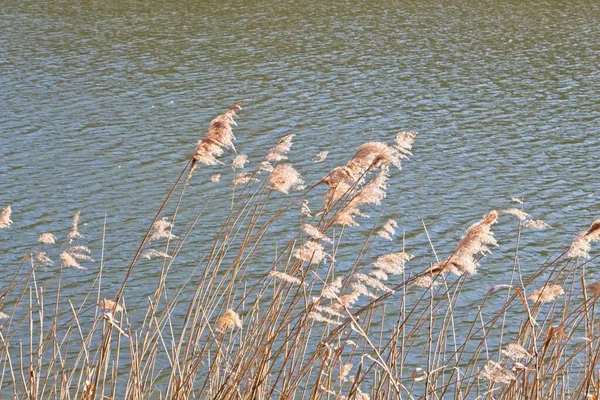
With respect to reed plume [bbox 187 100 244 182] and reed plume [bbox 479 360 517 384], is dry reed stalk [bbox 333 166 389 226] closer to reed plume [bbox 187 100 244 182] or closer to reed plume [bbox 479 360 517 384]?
reed plume [bbox 187 100 244 182]

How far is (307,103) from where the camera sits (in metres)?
11.6

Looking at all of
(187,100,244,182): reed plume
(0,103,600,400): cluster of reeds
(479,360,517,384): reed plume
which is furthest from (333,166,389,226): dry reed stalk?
(479,360,517,384): reed plume

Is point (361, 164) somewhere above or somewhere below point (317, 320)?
above

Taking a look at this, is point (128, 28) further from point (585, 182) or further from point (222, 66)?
point (585, 182)

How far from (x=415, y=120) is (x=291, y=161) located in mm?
2130

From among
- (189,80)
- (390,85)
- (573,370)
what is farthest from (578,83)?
(573,370)

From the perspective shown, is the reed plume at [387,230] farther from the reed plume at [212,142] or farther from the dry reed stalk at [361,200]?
the reed plume at [212,142]

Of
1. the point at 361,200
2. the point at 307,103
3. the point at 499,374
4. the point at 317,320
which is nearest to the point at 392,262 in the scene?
the point at 361,200

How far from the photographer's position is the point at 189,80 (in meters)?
12.7

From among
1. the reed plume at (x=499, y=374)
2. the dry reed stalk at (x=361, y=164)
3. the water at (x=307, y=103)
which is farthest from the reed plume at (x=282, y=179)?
the water at (x=307, y=103)

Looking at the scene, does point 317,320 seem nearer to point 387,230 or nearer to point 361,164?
point 387,230

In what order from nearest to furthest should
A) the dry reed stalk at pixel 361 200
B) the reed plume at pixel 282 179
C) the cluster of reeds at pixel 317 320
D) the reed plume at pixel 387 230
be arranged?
the cluster of reeds at pixel 317 320 < the dry reed stalk at pixel 361 200 < the reed plume at pixel 282 179 < the reed plume at pixel 387 230

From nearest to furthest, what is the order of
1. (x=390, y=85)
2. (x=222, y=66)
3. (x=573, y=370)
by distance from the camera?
(x=573, y=370) → (x=390, y=85) → (x=222, y=66)

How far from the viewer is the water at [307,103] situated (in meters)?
7.98
